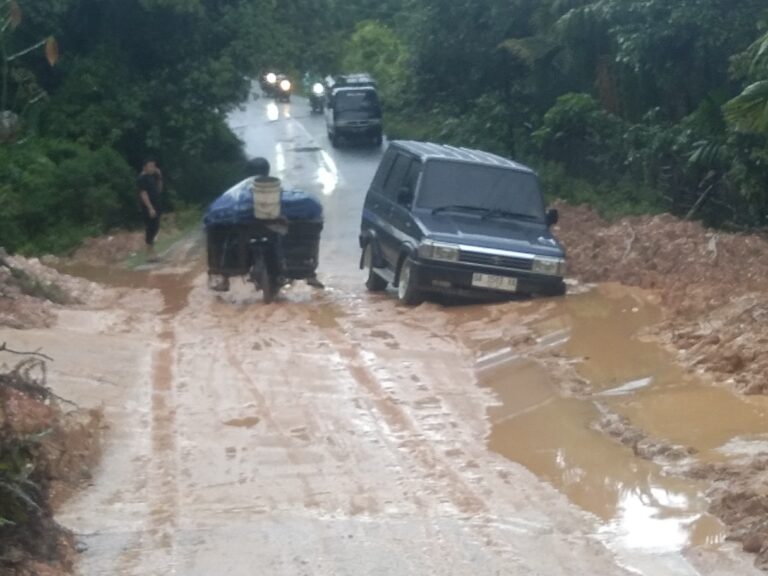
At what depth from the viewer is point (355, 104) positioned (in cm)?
4672

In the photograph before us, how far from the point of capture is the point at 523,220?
16625 millimetres

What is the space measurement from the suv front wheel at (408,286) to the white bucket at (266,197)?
1637 millimetres

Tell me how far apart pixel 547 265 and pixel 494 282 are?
64 centimetres

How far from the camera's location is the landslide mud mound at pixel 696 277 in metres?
11.6

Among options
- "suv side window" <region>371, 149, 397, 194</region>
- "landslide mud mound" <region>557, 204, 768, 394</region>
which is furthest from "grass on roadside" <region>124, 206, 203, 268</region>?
"landslide mud mound" <region>557, 204, 768, 394</region>

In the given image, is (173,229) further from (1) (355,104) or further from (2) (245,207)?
(1) (355,104)

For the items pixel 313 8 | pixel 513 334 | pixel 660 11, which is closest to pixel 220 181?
pixel 313 8

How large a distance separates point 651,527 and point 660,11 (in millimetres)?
14473

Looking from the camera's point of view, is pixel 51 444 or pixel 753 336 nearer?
pixel 51 444

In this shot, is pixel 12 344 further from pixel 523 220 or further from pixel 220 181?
pixel 220 181

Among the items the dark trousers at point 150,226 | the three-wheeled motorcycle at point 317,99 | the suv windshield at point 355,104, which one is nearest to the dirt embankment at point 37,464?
the dark trousers at point 150,226

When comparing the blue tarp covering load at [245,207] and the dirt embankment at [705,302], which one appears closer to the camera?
the dirt embankment at [705,302]

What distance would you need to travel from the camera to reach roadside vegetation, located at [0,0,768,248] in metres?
20.9

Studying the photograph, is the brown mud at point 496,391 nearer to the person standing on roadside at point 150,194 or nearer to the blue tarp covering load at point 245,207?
the blue tarp covering load at point 245,207
